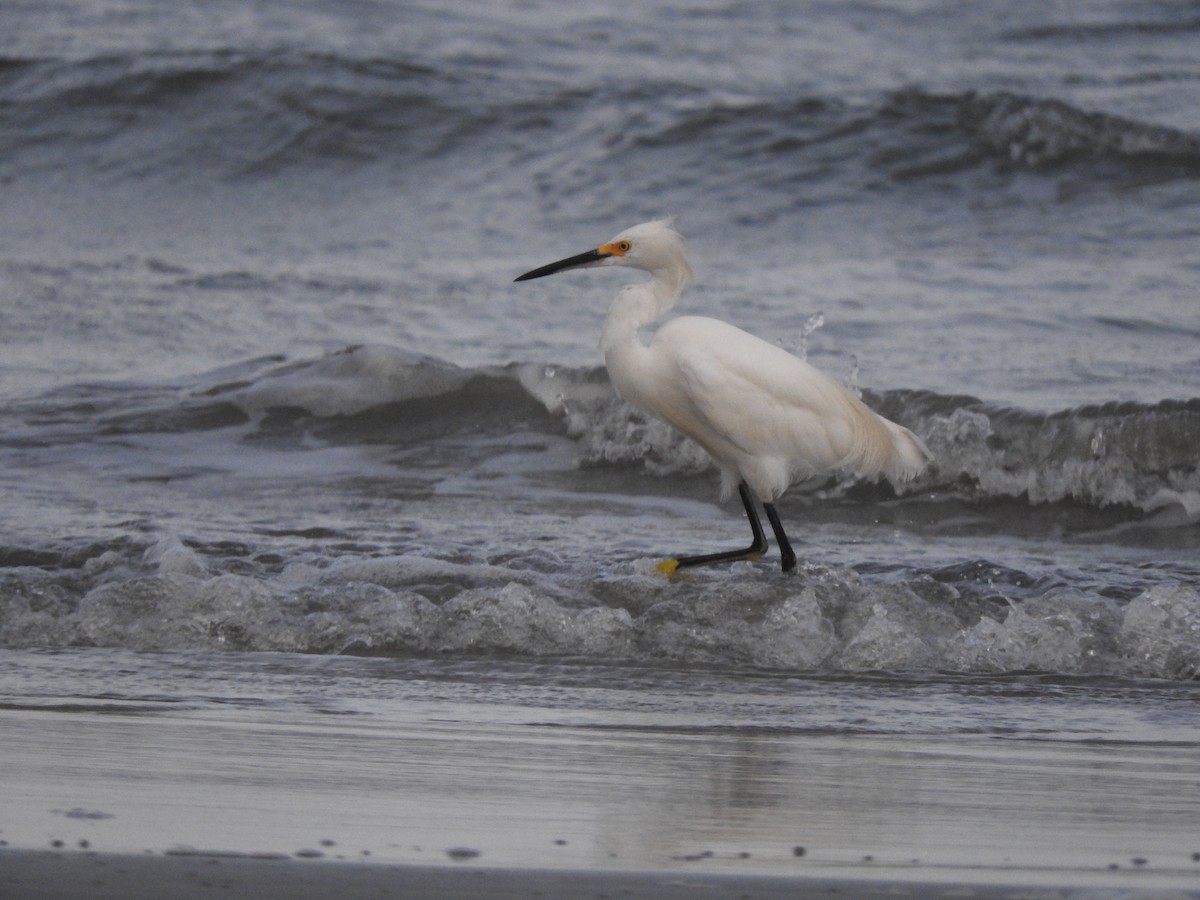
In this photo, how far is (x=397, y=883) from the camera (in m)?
2.32

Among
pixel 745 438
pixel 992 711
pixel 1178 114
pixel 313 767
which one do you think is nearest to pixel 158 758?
pixel 313 767

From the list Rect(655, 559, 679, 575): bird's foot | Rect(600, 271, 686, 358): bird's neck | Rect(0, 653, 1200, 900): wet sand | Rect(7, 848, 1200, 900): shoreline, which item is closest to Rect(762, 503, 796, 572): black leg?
Rect(655, 559, 679, 575): bird's foot

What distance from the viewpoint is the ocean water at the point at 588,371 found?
393cm

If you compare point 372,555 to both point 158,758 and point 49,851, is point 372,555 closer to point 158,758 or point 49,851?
point 158,758

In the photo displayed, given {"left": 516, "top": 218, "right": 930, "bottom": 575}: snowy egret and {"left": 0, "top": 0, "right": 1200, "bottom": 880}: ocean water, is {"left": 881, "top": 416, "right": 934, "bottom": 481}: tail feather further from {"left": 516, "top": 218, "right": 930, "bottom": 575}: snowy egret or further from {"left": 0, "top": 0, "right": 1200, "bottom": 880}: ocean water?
{"left": 0, "top": 0, "right": 1200, "bottom": 880}: ocean water

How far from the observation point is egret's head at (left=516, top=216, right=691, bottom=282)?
5.10 meters

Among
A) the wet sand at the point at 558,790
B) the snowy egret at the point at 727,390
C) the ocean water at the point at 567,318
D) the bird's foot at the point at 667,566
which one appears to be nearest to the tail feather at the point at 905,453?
the snowy egret at the point at 727,390

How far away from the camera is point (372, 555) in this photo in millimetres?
5141

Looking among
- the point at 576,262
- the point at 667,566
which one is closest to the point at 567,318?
the point at 576,262

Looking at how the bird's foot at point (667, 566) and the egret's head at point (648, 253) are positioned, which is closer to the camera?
the bird's foot at point (667, 566)

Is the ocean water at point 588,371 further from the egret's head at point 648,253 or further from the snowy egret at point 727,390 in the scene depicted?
the egret's head at point 648,253

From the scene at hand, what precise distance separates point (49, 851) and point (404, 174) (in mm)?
10566

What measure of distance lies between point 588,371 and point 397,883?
5149 millimetres

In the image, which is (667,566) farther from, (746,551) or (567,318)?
(567,318)
